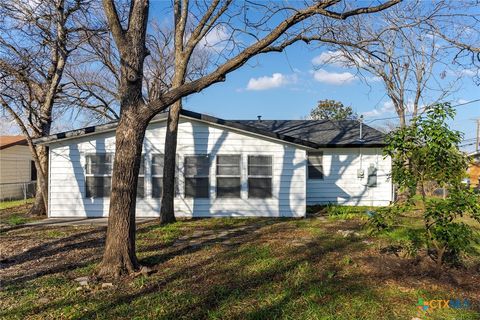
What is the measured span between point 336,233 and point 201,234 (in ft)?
9.71

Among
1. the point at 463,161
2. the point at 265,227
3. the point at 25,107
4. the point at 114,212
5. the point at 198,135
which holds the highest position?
the point at 25,107

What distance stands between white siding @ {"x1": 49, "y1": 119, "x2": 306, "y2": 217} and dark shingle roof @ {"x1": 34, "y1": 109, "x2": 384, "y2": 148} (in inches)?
13.0

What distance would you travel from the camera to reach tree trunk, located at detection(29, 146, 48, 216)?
10758 mm

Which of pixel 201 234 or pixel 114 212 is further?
pixel 201 234

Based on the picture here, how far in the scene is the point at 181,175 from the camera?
35.4ft

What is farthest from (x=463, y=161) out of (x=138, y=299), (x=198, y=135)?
(x=198, y=135)

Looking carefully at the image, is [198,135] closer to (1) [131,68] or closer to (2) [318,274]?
(1) [131,68]

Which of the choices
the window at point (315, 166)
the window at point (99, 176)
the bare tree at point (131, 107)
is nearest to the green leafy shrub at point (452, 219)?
the bare tree at point (131, 107)

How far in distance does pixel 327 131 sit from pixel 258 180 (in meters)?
5.59

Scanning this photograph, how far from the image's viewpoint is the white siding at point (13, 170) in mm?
17875

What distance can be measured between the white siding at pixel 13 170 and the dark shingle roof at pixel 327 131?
12.2m

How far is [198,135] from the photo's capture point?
35.2 ft

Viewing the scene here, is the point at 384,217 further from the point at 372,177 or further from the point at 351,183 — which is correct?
the point at 372,177

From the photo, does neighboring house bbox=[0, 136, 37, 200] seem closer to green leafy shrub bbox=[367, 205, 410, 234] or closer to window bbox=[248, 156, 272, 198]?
window bbox=[248, 156, 272, 198]
